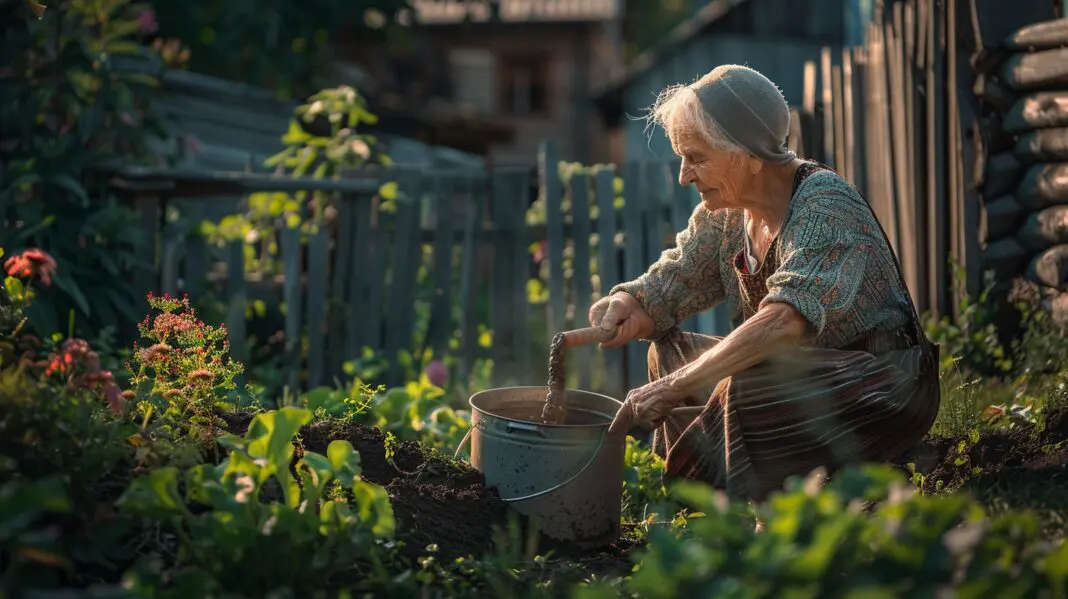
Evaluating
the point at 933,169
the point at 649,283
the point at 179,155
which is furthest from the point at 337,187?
the point at 933,169

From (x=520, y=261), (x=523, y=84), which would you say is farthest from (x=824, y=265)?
(x=523, y=84)

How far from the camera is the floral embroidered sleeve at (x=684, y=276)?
378cm

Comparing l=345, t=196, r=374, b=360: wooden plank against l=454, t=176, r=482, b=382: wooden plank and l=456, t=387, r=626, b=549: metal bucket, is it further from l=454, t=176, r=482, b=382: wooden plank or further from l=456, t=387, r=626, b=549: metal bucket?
l=456, t=387, r=626, b=549: metal bucket

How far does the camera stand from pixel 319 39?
41.7 feet

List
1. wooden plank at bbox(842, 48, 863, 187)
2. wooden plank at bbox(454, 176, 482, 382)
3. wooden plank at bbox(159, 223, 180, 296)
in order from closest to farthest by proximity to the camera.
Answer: wooden plank at bbox(159, 223, 180, 296)
wooden plank at bbox(842, 48, 863, 187)
wooden plank at bbox(454, 176, 482, 382)

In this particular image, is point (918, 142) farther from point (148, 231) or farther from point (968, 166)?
point (148, 231)

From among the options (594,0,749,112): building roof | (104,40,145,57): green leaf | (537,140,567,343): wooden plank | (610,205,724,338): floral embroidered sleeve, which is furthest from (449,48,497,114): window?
(610,205,724,338): floral embroidered sleeve

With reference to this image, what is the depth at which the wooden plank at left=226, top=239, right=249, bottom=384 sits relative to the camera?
5.58m

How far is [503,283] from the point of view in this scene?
6.09 m

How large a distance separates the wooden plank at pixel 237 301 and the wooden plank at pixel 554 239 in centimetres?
155

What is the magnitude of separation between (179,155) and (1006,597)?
18.7 feet

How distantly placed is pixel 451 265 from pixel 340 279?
1.90 ft

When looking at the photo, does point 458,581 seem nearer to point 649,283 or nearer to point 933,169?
point 649,283

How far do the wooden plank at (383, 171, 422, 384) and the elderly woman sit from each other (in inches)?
102
